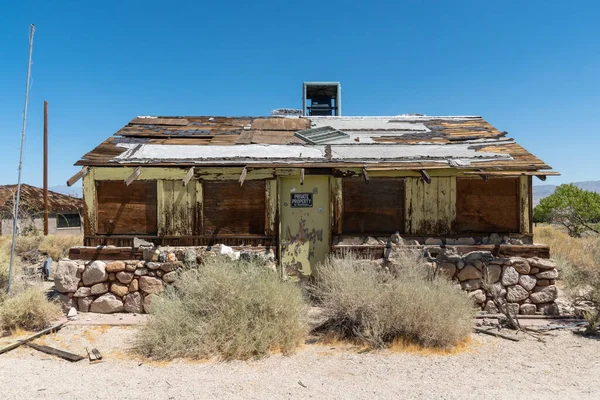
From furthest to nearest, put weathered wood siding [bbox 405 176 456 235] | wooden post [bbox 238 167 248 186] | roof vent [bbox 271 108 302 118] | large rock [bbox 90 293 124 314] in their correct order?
roof vent [bbox 271 108 302 118] → weathered wood siding [bbox 405 176 456 235] → large rock [bbox 90 293 124 314] → wooden post [bbox 238 167 248 186]

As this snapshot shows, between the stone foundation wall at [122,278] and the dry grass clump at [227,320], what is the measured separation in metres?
1.41

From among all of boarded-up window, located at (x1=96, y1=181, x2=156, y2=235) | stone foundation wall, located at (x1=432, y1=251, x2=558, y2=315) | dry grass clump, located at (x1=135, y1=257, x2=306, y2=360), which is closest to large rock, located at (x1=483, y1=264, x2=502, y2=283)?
stone foundation wall, located at (x1=432, y1=251, x2=558, y2=315)

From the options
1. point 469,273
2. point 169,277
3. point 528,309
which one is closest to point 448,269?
point 469,273

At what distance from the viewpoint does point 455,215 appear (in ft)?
25.6

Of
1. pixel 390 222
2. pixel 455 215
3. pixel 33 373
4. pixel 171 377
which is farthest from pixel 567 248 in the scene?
pixel 33 373

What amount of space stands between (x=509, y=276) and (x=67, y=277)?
775 cm

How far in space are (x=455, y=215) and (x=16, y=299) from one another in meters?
7.51

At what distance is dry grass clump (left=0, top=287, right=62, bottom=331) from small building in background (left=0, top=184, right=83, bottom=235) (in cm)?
1272

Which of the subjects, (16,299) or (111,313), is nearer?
(16,299)

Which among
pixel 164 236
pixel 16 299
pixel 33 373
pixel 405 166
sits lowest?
pixel 33 373

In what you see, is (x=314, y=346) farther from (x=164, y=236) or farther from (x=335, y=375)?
(x=164, y=236)

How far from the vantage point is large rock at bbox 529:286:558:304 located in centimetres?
739

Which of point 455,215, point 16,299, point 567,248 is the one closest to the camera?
point 16,299

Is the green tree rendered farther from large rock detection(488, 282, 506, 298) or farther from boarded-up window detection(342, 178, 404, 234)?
boarded-up window detection(342, 178, 404, 234)
